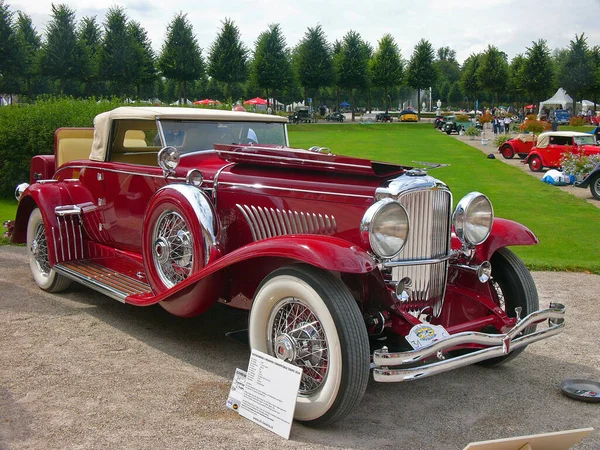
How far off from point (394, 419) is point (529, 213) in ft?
32.8

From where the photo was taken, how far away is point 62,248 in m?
5.87

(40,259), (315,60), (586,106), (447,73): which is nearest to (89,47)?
(315,60)

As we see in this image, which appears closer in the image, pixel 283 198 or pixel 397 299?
pixel 397 299

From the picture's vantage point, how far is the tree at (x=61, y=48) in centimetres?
4428

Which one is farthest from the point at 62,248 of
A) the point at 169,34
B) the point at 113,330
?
the point at 169,34

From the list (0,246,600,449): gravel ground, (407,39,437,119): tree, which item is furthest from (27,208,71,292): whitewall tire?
(407,39,437,119): tree

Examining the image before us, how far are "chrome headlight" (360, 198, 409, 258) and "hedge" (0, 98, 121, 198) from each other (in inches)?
417

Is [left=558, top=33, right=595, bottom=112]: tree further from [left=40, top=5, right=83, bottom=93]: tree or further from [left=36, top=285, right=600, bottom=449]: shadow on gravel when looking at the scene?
[left=36, top=285, right=600, bottom=449]: shadow on gravel

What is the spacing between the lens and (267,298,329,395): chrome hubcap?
342 cm

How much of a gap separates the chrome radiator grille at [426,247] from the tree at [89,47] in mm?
46452

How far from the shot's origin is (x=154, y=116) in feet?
17.1

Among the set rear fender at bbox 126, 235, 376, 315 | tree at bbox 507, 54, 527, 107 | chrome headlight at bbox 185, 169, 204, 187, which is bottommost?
rear fender at bbox 126, 235, 376, 315

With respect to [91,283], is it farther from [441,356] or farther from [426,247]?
[441,356]

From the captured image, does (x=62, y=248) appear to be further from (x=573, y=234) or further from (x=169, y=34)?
(x=169, y=34)
